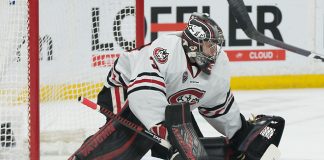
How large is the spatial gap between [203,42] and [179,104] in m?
0.30

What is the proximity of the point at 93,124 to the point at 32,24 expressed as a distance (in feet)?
2.98

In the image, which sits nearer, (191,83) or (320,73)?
(191,83)

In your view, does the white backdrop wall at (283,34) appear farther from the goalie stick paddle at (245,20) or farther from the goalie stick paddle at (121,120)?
the goalie stick paddle at (121,120)

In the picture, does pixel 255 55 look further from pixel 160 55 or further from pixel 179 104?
pixel 179 104

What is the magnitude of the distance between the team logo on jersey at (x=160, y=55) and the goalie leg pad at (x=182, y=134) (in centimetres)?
21

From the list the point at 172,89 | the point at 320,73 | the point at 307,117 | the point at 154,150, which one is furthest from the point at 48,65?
the point at 320,73

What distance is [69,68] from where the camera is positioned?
15.2 ft

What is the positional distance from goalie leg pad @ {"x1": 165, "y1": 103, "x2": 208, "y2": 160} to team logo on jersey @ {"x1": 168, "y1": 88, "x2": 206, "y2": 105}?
10.7 inches

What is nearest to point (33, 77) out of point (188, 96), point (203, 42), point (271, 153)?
point (188, 96)

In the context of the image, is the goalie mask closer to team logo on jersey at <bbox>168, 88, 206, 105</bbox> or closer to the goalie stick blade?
team logo on jersey at <bbox>168, 88, 206, 105</bbox>

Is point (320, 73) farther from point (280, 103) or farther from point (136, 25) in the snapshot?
point (136, 25)

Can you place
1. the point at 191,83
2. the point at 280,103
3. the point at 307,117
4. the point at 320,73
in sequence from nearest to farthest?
the point at 191,83 < the point at 307,117 < the point at 280,103 < the point at 320,73

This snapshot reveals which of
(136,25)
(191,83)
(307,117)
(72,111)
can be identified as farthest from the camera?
(307,117)

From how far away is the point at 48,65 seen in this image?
4.55 metres
